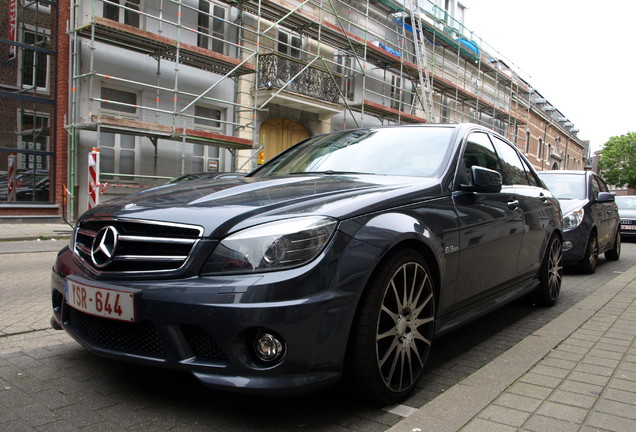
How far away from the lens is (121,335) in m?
2.48

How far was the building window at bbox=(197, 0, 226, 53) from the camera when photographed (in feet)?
53.8

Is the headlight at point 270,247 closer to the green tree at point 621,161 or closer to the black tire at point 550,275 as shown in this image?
the black tire at point 550,275

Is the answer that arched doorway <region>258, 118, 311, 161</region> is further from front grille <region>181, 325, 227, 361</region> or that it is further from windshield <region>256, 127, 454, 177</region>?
front grille <region>181, 325, 227, 361</region>

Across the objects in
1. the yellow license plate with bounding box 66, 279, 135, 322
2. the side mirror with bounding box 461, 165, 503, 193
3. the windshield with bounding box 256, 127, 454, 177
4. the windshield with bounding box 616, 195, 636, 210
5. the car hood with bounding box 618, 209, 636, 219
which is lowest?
the yellow license plate with bounding box 66, 279, 135, 322

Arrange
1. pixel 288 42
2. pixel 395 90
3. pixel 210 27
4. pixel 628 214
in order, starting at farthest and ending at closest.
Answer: pixel 395 90
pixel 288 42
pixel 210 27
pixel 628 214

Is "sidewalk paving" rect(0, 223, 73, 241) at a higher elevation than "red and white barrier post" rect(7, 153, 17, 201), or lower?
lower

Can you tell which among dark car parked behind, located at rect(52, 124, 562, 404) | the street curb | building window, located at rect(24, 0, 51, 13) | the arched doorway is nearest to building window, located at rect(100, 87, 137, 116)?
building window, located at rect(24, 0, 51, 13)

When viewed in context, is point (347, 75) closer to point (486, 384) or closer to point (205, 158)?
point (205, 158)

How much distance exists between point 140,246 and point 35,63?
14.2m

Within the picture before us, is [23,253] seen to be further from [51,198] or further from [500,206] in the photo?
[500,206]

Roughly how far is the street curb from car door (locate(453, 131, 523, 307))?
17.0 inches

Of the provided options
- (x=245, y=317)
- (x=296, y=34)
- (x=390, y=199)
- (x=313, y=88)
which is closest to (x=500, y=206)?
(x=390, y=199)

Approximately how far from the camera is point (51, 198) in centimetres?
1438

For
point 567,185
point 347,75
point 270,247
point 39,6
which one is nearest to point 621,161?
point 347,75
